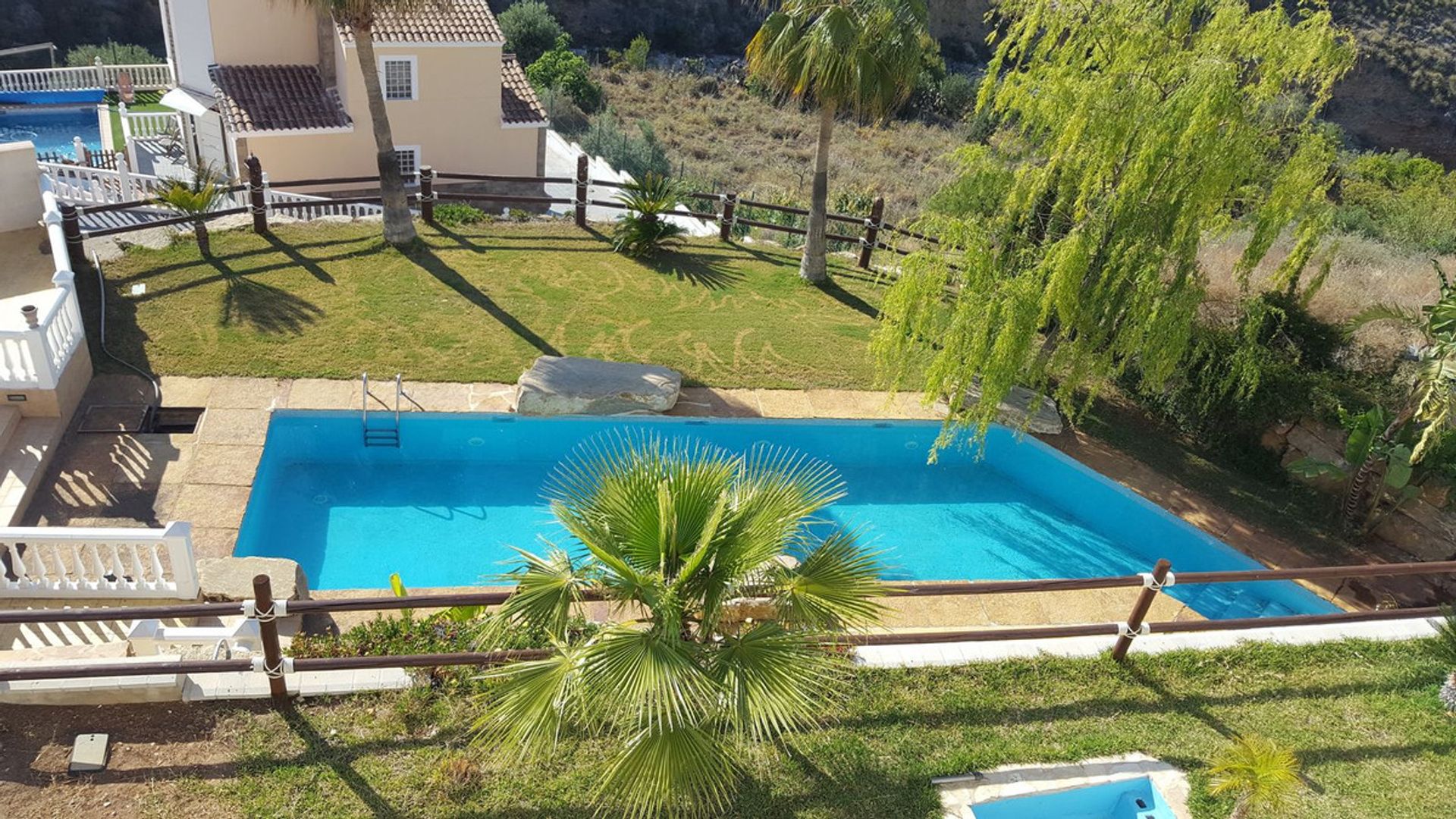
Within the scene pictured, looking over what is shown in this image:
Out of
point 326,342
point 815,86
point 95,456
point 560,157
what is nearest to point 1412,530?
point 815,86

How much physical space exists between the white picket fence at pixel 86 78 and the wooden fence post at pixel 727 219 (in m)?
17.3

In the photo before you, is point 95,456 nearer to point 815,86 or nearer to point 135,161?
point 815,86

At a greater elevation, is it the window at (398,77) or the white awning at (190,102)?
the window at (398,77)

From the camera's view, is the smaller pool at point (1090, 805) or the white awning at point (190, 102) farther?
the white awning at point (190, 102)

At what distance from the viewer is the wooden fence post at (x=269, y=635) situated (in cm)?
628

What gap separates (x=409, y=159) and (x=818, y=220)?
10015 millimetres

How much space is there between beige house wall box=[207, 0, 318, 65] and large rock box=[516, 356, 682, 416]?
11442mm

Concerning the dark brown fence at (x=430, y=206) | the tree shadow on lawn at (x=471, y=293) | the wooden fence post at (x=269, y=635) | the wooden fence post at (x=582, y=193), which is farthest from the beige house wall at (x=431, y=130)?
the wooden fence post at (x=269, y=635)

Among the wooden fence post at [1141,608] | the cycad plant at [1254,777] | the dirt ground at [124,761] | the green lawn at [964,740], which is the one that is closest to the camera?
the dirt ground at [124,761]

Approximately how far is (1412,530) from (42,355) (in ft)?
52.9

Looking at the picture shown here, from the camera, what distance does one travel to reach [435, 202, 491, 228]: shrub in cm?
1780

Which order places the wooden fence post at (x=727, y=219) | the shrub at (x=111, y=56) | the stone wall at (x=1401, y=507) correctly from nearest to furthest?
the stone wall at (x=1401, y=507) < the wooden fence post at (x=727, y=219) < the shrub at (x=111, y=56)

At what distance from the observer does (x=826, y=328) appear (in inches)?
625

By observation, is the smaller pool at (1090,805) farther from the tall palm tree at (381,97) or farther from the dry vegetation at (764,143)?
the dry vegetation at (764,143)
